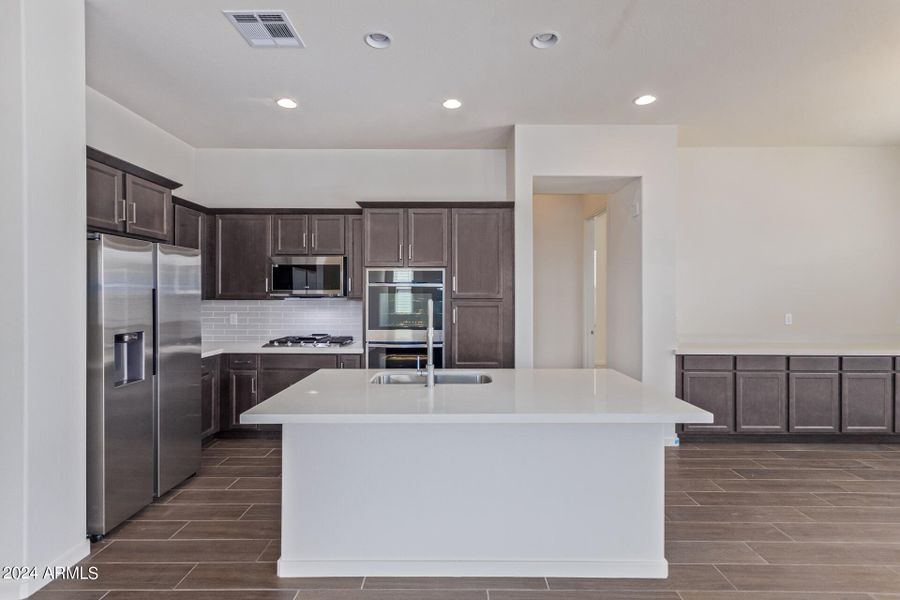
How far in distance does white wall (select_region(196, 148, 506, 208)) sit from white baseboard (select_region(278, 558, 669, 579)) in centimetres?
360

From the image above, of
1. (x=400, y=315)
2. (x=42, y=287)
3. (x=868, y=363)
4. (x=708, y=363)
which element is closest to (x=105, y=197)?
(x=42, y=287)

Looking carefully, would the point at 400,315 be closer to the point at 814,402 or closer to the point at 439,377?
the point at 439,377

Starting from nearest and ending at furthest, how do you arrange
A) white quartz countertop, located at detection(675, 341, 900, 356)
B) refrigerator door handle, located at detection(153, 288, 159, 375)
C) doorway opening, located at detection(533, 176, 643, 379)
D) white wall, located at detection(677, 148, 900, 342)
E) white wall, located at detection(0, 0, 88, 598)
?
1. white wall, located at detection(0, 0, 88, 598)
2. refrigerator door handle, located at detection(153, 288, 159, 375)
3. white quartz countertop, located at detection(675, 341, 900, 356)
4. white wall, located at detection(677, 148, 900, 342)
5. doorway opening, located at detection(533, 176, 643, 379)

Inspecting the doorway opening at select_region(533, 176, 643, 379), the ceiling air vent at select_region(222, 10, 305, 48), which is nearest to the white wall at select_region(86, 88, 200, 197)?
the ceiling air vent at select_region(222, 10, 305, 48)

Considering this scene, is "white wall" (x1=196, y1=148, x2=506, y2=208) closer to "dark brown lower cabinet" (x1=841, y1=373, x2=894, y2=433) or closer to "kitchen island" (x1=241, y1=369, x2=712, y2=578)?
"kitchen island" (x1=241, y1=369, x2=712, y2=578)

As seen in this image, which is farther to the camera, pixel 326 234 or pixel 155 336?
pixel 326 234

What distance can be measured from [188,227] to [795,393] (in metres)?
5.54

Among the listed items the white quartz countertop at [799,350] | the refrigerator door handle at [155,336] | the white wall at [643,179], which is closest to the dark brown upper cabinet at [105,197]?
the refrigerator door handle at [155,336]

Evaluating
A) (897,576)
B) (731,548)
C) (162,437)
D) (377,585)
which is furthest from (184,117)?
(897,576)

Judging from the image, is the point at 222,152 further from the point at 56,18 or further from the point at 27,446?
the point at 27,446

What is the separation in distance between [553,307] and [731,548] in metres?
4.19

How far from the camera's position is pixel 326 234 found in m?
4.89

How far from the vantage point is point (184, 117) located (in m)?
4.30

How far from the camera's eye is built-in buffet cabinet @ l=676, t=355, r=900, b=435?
14.7 feet
